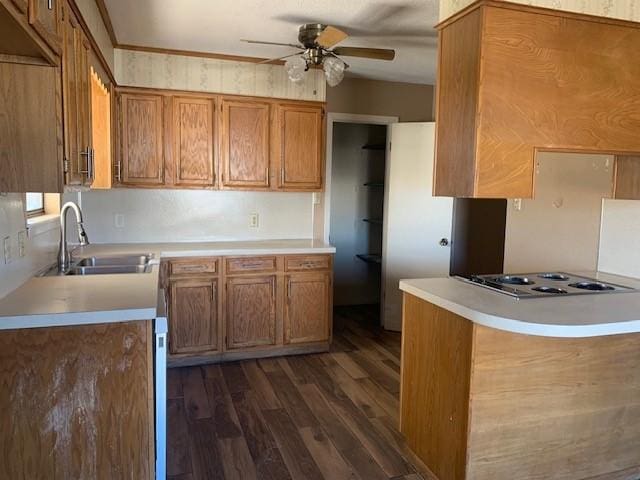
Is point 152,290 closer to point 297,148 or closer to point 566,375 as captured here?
point 566,375

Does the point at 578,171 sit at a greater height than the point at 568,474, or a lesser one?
greater

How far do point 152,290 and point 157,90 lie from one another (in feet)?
6.99

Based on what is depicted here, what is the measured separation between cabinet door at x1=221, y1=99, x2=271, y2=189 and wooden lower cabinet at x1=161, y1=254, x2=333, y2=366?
2.22 feet

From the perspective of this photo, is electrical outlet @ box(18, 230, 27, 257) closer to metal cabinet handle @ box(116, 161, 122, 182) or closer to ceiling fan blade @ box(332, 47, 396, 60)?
metal cabinet handle @ box(116, 161, 122, 182)

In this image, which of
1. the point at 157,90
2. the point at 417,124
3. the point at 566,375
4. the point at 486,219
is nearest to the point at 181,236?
the point at 157,90

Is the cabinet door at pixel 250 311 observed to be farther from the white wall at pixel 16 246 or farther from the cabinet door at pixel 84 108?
the cabinet door at pixel 84 108

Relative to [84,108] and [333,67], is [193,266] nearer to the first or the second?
[84,108]

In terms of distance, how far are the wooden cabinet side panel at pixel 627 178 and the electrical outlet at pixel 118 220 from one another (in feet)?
11.5

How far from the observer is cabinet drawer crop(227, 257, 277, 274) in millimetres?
3635

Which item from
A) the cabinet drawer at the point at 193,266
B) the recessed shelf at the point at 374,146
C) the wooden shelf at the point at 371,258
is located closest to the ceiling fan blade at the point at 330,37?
the cabinet drawer at the point at 193,266

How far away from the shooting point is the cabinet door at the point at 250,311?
3668 millimetres

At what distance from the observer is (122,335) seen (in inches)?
70.0

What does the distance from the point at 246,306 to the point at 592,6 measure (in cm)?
285

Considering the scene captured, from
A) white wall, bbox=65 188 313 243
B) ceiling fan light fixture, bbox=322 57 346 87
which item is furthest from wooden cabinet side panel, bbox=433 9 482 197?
white wall, bbox=65 188 313 243
